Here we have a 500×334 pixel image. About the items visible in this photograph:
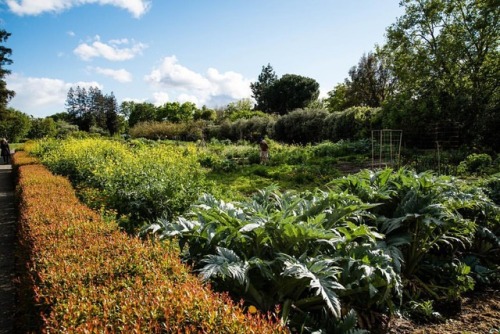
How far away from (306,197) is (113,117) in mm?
67473

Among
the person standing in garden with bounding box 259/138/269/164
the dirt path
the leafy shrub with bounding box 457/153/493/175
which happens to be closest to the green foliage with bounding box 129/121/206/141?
the person standing in garden with bounding box 259/138/269/164

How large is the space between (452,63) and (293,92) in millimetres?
34547

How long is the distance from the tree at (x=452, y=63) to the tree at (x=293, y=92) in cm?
2913

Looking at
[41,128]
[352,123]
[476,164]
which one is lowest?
[476,164]

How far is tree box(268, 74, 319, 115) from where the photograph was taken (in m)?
53.2

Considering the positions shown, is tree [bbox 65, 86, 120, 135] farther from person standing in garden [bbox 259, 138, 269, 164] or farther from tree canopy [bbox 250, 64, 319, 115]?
person standing in garden [bbox 259, 138, 269, 164]

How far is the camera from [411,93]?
1881cm

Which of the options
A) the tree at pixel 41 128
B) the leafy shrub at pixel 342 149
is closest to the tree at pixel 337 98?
the leafy shrub at pixel 342 149

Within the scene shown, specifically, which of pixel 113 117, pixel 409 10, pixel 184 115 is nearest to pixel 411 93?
pixel 409 10

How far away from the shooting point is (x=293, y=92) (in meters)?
53.8

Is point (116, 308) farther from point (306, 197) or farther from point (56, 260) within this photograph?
point (306, 197)

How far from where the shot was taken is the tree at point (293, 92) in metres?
53.2

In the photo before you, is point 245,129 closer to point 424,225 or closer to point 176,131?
point 176,131

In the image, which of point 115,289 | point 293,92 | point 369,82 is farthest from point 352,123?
point 293,92
